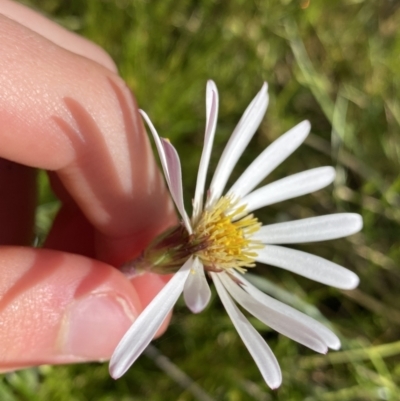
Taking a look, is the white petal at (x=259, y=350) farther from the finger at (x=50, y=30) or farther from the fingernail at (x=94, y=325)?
the finger at (x=50, y=30)

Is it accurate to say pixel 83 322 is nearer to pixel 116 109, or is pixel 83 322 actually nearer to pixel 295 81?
pixel 116 109

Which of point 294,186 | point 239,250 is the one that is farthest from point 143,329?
point 294,186

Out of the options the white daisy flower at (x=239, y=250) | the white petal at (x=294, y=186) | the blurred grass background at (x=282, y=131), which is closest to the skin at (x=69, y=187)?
the white daisy flower at (x=239, y=250)

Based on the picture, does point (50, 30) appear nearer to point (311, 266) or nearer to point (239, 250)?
point (239, 250)

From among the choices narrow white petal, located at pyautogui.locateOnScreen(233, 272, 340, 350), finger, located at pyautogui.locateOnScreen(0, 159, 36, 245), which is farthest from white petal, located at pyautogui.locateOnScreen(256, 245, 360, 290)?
finger, located at pyautogui.locateOnScreen(0, 159, 36, 245)

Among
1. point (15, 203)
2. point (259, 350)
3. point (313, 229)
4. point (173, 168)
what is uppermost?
point (173, 168)

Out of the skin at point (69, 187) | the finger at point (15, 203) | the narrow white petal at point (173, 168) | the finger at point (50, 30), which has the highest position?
the narrow white petal at point (173, 168)

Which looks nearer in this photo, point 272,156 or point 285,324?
point 285,324

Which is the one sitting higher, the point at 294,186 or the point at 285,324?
the point at 294,186
